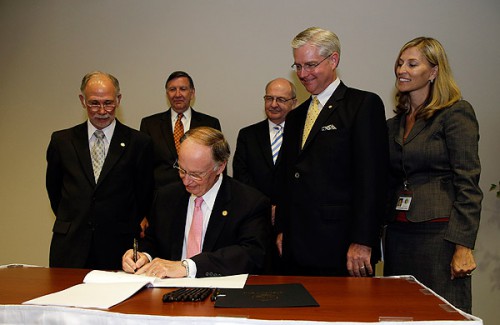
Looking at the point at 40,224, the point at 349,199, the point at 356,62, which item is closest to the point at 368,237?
the point at 349,199

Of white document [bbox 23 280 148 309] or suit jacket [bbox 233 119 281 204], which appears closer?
white document [bbox 23 280 148 309]

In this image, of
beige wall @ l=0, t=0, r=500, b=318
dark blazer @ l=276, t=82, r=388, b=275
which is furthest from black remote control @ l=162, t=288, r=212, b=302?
beige wall @ l=0, t=0, r=500, b=318

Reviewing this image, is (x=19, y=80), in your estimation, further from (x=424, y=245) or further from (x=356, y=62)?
(x=424, y=245)

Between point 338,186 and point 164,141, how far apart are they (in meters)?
2.01

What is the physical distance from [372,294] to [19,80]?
500 cm

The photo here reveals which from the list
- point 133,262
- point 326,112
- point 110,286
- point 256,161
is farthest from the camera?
point 256,161

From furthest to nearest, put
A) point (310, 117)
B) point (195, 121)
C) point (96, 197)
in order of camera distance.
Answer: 1. point (195, 121)
2. point (96, 197)
3. point (310, 117)

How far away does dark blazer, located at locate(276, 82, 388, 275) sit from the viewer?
265 cm

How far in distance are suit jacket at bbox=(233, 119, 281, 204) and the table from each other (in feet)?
6.12

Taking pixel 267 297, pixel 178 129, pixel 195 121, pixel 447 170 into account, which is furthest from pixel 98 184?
pixel 447 170

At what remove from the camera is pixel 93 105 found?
11.8ft

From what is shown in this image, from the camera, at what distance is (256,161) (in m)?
4.12

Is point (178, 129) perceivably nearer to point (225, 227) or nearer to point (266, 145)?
point (266, 145)

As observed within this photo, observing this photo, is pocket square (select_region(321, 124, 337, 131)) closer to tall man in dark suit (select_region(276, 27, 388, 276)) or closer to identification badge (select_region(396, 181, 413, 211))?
tall man in dark suit (select_region(276, 27, 388, 276))
